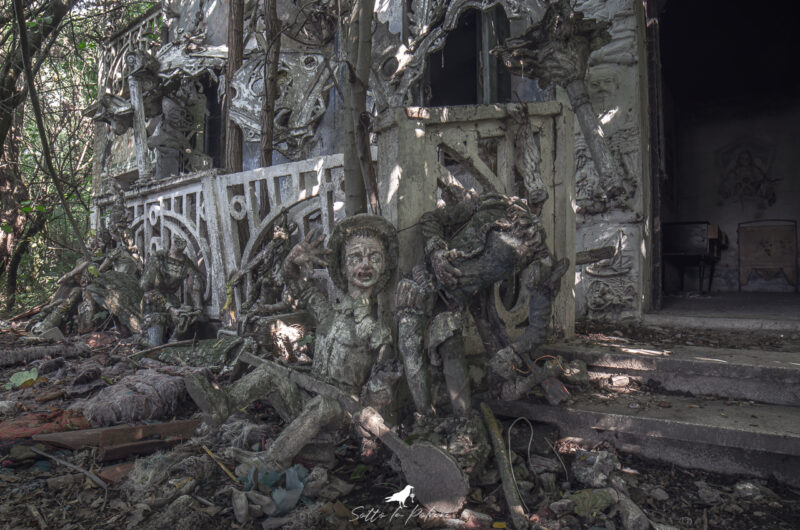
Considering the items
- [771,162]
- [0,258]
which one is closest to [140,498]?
[0,258]

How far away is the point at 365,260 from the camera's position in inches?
136

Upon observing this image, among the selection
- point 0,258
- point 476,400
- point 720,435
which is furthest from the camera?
point 0,258

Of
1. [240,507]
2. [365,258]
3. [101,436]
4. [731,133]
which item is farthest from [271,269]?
[731,133]

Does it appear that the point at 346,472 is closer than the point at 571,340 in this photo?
Yes

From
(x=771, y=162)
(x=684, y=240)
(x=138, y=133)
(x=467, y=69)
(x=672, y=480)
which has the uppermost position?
(x=467, y=69)

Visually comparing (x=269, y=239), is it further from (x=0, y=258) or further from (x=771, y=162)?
(x=771, y=162)

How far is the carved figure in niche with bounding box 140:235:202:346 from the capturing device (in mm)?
6555

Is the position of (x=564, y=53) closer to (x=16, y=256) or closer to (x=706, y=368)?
(x=706, y=368)

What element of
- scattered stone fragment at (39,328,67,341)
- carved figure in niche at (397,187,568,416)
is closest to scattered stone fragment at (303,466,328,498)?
carved figure in niche at (397,187,568,416)

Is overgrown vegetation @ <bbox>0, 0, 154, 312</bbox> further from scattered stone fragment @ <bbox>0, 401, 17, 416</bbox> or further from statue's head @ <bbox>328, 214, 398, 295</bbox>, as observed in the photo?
statue's head @ <bbox>328, 214, 398, 295</bbox>

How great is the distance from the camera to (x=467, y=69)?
928 centimetres

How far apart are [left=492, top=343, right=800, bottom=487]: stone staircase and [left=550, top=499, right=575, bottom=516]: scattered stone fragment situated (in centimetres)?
73

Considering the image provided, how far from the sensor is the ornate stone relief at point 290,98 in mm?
8898

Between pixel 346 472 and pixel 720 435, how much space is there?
2.26 meters
